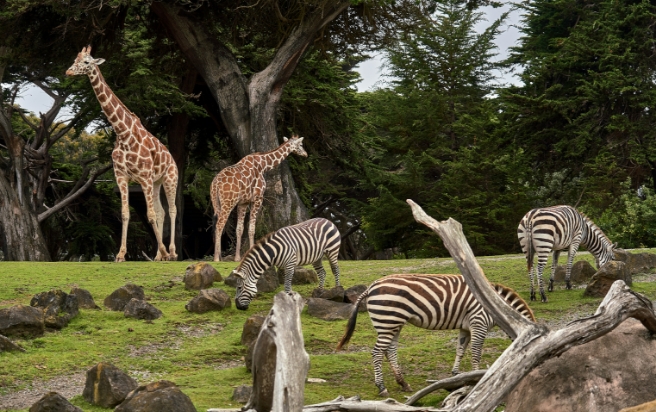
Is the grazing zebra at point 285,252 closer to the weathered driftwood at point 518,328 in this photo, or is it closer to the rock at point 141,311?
the rock at point 141,311

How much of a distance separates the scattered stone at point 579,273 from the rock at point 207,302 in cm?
586

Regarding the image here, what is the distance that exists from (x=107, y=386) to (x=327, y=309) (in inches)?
207

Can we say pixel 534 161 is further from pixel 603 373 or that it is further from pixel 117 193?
pixel 603 373

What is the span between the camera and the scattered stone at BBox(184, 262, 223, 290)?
51.2ft

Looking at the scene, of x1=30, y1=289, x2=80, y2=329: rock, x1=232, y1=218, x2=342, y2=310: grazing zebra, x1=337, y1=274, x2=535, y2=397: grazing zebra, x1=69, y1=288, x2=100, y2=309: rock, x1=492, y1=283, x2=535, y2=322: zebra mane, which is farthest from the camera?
x1=232, y1=218, x2=342, y2=310: grazing zebra

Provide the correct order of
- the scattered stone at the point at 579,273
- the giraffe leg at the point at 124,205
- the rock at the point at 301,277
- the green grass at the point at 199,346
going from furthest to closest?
the giraffe leg at the point at 124,205
the rock at the point at 301,277
the scattered stone at the point at 579,273
the green grass at the point at 199,346

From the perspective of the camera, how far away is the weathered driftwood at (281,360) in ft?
19.2

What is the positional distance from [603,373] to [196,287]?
9264mm

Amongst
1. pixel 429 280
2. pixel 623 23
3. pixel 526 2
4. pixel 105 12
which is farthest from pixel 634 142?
pixel 429 280

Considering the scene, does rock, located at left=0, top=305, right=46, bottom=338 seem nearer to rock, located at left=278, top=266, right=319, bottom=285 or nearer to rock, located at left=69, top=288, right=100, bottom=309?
rock, located at left=69, top=288, right=100, bottom=309

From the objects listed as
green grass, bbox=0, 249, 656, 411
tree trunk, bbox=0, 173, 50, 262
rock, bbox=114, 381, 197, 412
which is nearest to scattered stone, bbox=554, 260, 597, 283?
green grass, bbox=0, 249, 656, 411

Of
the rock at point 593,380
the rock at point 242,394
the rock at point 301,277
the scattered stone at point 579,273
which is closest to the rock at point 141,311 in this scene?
the rock at point 301,277

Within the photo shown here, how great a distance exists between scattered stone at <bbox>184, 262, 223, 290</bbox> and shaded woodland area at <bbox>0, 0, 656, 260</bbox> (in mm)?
7003

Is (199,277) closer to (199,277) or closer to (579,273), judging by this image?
(199,277)
